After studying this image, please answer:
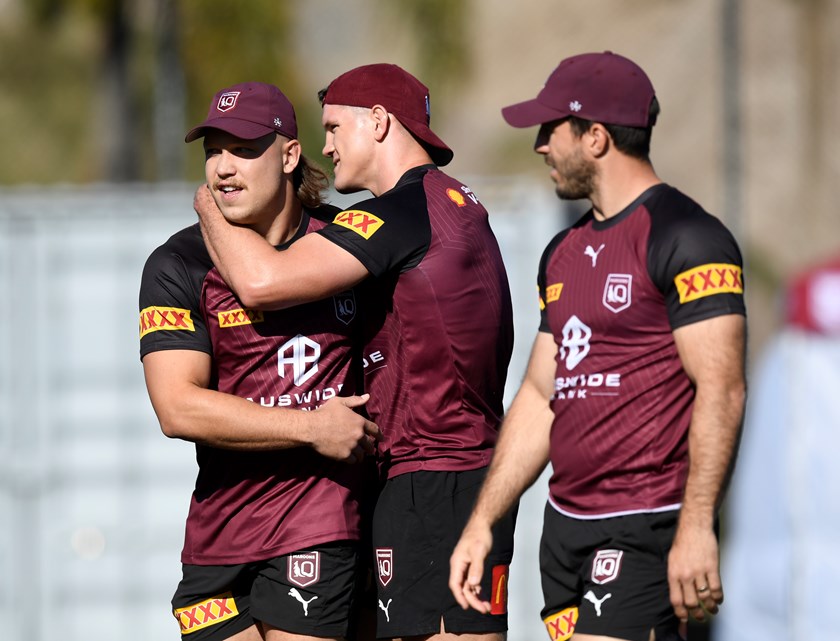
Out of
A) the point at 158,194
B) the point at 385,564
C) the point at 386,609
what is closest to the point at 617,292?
the point at 385,564

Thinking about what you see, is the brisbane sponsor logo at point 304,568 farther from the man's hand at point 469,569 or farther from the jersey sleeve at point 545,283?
the jersey sleeve at point 545,283

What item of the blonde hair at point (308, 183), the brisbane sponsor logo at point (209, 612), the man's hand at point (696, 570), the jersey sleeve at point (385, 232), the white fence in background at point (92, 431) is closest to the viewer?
the man's hand at point (696, 570)

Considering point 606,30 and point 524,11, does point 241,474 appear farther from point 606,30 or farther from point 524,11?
point 524,11

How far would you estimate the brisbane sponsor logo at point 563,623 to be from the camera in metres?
4.05

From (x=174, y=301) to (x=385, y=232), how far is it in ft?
2.38

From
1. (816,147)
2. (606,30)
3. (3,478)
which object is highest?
(606,30)

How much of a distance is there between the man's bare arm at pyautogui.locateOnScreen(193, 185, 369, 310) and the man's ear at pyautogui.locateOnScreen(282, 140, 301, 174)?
0.37 meters

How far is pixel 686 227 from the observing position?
12.5 ft

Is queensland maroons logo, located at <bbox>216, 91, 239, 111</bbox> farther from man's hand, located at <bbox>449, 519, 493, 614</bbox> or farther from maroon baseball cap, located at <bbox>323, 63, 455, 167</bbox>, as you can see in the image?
man's hand, located at <bbox>449, 519, 493, 614</bbox>

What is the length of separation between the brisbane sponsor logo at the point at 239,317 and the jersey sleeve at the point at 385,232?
351 millimetres

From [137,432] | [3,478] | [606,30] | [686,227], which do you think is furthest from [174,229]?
[606,30]

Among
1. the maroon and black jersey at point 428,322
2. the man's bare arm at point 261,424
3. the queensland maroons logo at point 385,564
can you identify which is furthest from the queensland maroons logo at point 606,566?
the man's bare arm at point 261,424

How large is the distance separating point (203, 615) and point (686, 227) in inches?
76.3

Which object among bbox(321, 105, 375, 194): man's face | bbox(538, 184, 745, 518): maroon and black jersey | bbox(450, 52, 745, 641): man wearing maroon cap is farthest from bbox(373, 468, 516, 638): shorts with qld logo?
bbox(321, 105, 375, 194): man's face
